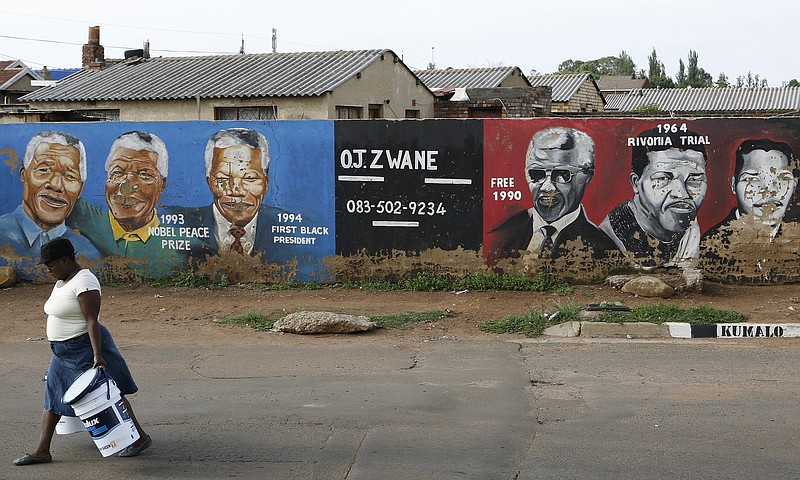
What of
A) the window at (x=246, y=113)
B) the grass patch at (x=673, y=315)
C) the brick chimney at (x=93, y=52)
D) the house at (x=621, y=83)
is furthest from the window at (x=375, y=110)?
the house at (x=621, y=83)

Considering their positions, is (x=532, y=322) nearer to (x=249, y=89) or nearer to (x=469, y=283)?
(x=469, y=283)

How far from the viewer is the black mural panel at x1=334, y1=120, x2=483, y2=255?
12289 mm

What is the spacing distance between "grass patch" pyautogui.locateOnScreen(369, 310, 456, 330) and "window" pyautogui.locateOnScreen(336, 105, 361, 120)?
12.3m

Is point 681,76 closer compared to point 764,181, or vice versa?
point 764,181

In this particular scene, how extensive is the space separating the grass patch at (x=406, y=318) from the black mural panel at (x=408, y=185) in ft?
5.54

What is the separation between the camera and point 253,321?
1077 centimetres

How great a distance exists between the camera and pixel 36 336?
10438 millimetres

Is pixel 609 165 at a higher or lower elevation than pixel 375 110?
lower

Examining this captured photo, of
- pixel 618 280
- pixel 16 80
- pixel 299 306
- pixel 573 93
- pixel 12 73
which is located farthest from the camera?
pixel 12 73

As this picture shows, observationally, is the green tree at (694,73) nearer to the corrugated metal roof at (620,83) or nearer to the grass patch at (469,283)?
the corrugated metal roof at (620,83)

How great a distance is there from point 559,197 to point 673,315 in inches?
101

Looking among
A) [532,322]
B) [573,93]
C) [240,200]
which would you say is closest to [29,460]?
[532,322]

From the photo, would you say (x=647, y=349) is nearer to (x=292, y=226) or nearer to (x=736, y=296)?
(x=736, y=296)

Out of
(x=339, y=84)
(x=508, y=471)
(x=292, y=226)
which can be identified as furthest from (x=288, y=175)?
(x=339, y=84)
